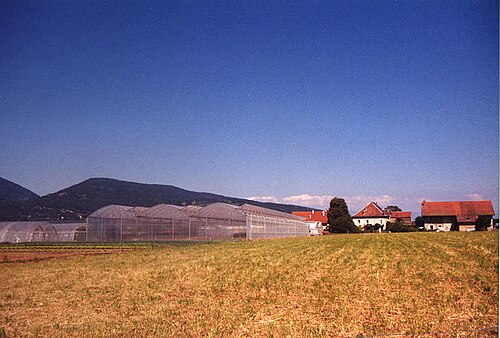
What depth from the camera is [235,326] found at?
26.8 ft

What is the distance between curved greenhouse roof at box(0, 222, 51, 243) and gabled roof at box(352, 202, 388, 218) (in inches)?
3338

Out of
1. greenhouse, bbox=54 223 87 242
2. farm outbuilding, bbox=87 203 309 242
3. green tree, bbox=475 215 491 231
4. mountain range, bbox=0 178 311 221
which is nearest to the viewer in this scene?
farm outbuilding, bbox=87 203 309 242

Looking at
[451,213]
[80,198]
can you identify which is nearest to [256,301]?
[451,213]

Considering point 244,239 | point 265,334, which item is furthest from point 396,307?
point 244,239

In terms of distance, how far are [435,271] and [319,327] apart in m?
8.48

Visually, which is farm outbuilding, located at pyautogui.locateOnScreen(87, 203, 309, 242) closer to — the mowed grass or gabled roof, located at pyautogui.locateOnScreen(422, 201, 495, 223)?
the mowed grass

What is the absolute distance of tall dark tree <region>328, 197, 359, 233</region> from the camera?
7819cm

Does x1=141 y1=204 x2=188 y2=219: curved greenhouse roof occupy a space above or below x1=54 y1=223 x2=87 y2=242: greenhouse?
above

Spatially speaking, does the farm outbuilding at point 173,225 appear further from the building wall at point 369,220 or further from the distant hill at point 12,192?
the distant hill at point 12,192

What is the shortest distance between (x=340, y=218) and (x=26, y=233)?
47790mm

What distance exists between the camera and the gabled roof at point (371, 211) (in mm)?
118312

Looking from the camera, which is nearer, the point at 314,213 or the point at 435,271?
the point at 435,271

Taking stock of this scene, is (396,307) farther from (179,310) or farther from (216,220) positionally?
(216,220)

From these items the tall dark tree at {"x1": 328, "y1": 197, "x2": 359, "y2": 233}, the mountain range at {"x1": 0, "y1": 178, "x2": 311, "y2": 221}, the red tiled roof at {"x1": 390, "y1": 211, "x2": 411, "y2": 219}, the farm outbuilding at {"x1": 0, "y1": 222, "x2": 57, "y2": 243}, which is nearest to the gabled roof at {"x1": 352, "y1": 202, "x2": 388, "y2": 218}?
the red tiled roof at {"x1": 390, "y1": 211, "x2": 411, "y2": 219}
